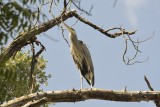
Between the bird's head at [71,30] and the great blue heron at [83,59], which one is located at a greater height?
the bird's head at [71,30]

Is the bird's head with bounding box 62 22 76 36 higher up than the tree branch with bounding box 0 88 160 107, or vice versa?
the bird's head with bounding box 62 22 76 36

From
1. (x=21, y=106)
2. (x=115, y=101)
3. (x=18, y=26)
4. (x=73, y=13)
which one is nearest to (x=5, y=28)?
(x=18, y=26)

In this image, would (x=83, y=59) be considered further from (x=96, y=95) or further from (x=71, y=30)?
(x=96, y=95)

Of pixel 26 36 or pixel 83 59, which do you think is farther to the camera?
pixel 83 59

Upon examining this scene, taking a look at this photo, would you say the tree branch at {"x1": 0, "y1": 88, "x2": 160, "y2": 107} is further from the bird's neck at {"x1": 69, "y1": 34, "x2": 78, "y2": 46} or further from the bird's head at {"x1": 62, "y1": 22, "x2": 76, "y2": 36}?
the bird's neck at {"x1": 69, "y1": 34, "x2": 78, "y2": 46}

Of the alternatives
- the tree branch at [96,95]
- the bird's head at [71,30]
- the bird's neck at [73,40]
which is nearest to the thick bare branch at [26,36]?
the bird's head at [71,30]

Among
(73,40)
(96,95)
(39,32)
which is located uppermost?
(73,40)

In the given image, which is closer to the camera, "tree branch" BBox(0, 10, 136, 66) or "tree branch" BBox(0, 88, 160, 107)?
"tree branch" BBox(0, 10, 136, 66)

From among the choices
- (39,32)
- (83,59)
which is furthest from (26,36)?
(83,59)

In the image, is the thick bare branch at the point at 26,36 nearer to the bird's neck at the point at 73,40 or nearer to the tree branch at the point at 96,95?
the bird's neck at the point at 73,40

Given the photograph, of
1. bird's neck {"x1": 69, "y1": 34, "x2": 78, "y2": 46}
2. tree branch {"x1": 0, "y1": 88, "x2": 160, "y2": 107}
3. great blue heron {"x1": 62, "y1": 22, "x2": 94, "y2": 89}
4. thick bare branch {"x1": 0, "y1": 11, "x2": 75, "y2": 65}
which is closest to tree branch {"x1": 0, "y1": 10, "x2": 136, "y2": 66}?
thick bare branch {"x1": 0, "y1": 11, "x2": 75, "y2": 65}

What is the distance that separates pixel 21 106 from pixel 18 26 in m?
3.26

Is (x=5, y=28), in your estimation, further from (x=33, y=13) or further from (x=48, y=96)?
(x=48, y=96)

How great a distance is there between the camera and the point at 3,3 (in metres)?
2.82
